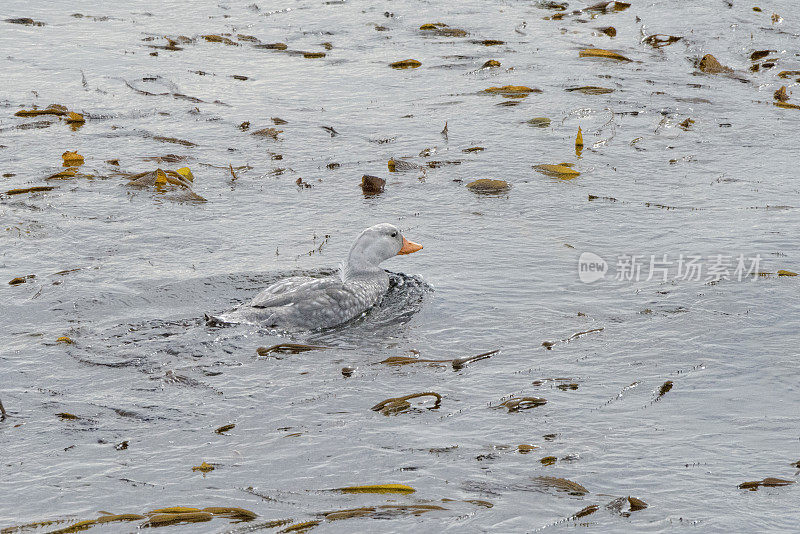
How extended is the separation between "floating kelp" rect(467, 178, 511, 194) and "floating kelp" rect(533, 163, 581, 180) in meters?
0.56

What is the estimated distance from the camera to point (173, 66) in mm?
12977

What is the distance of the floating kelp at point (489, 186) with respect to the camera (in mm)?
8992

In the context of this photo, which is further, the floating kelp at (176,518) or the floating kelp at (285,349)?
the floating kelp at (285,349)

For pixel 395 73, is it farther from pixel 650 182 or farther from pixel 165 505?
pixel 165 505

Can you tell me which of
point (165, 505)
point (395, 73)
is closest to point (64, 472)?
point (165, 505)

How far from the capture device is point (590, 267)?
737cm

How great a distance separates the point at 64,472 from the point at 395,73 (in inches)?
361

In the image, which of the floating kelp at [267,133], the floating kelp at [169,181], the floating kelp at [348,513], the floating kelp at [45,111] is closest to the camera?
the floating kelp at [348,513]

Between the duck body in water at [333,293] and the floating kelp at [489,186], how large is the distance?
70.6 inches

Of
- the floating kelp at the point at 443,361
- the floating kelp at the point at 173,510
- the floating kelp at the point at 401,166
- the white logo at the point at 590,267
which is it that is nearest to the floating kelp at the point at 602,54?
the floating kelp at the point at 401,166

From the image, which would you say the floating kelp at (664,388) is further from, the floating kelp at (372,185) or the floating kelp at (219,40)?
the floating kelp at (219,40)

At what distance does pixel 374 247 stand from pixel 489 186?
204 cm

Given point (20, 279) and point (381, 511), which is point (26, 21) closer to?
point (20, 279)

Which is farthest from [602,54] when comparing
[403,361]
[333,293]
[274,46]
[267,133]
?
[403,361]
